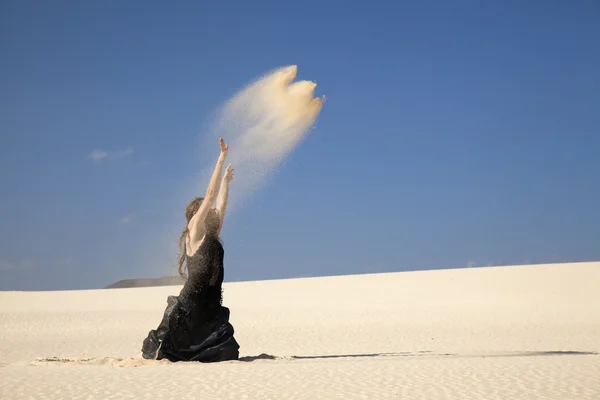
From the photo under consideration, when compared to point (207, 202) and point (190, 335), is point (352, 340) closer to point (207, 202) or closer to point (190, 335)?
point (190, 335)

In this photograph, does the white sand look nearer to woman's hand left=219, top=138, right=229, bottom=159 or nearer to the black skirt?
the black skirt

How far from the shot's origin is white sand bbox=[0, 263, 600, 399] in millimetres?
9609

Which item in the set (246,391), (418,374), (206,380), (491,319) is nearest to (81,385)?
(206,380)

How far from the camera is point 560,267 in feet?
135

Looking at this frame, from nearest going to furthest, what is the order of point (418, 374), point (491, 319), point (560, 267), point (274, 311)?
point (418, 374) → point (491, 319) → point (274, 311) → point (560, 267)

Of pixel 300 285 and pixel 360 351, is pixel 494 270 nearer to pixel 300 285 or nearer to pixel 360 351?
pixel 300 285

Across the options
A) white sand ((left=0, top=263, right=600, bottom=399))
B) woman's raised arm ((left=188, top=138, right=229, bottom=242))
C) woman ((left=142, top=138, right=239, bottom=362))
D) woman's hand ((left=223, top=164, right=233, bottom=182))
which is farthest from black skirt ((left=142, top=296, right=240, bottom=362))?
woman's hand ((left=223, top=164, right=233, bottom=182))

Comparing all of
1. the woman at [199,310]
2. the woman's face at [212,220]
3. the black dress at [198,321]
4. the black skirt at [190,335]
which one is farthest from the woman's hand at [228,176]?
the black skirt at [190,335]

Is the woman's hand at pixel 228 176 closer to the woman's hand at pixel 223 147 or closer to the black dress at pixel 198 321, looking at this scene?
the woman's hand at pixel 223 147

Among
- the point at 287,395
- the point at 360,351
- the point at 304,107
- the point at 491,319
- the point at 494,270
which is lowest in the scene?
the point at 287,395

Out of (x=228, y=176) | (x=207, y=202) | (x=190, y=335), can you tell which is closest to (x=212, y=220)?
(x=207, y=202)

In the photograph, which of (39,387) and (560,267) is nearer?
(39,387)

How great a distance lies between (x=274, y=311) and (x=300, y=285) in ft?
46.6

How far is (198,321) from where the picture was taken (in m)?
12.0
